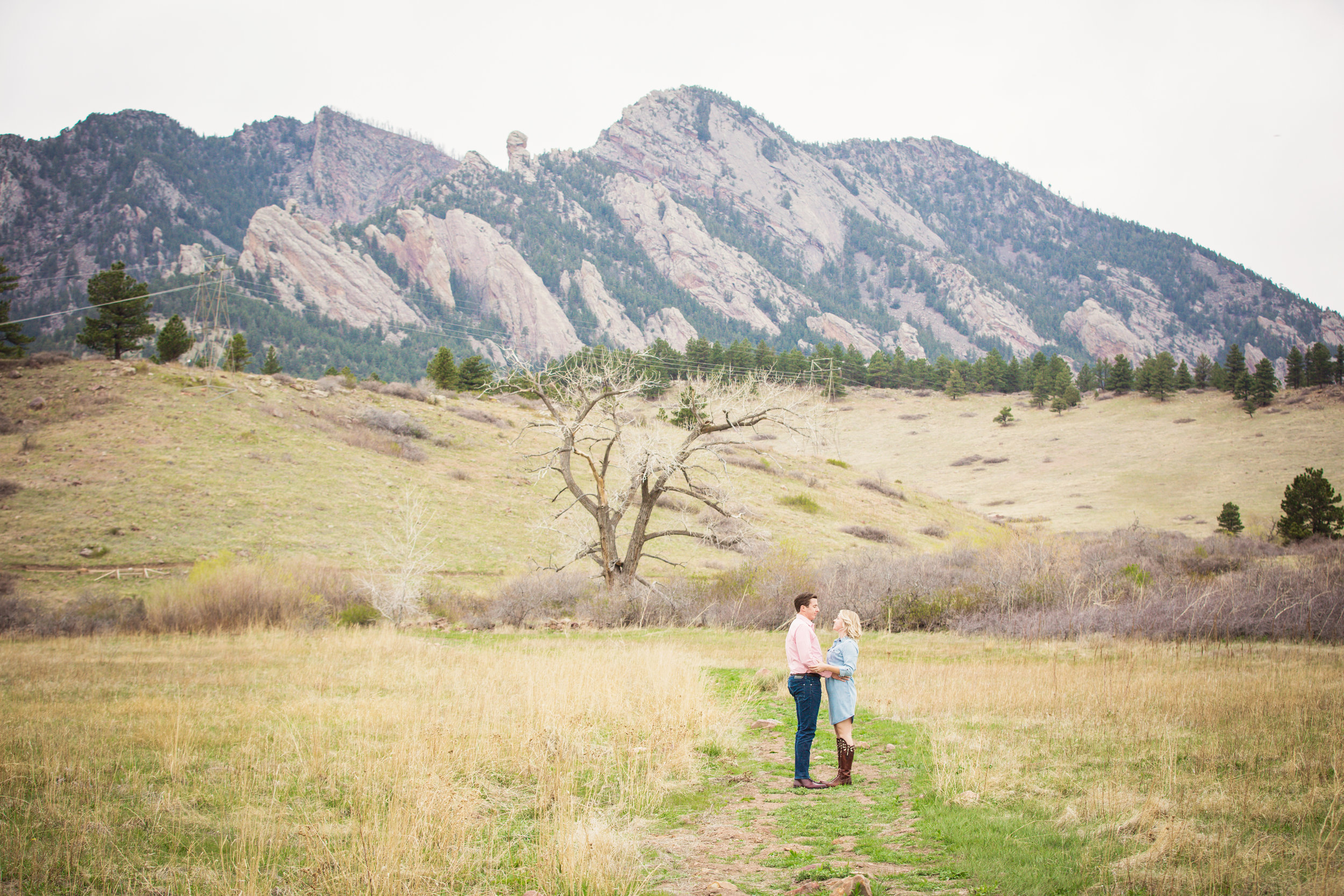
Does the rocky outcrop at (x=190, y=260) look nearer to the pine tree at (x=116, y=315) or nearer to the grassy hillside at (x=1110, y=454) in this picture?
the pine tree at (x=116, y=315)

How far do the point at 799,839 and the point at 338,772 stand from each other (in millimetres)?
4832

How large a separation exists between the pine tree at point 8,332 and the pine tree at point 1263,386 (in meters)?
A: 103

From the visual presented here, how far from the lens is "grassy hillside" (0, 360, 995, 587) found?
26.8 meters

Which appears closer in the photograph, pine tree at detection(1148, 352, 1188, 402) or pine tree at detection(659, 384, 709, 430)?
pine tree at detection(659, 384, 709, 430)

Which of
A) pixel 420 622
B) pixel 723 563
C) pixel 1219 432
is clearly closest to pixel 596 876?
pixel 420 622

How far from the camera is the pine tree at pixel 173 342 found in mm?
50062

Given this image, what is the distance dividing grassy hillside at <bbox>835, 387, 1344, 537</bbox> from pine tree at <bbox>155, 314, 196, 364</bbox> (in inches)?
2090

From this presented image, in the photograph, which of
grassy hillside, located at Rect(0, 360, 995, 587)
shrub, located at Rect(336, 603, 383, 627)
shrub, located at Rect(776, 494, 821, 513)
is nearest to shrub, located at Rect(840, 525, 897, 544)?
grassy hillside, located at Rect(0, 360, 995, 587)

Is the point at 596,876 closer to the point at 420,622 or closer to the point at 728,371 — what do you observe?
the point at 420,622

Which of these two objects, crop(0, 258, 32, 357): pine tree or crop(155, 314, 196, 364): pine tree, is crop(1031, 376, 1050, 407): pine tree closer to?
crop(155, 314, 196, 364): pine tree

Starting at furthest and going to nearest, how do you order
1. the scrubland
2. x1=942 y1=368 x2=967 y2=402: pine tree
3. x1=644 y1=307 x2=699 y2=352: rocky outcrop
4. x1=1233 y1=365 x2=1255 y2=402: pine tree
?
x1=644 y1=307 x2=699 y2=352: rocky outcrop < x1=942 y1=368 x2=967 y2=402: pine tree < x1=1233 y1=365 x2=1255 y2=402: pine tree < the scrubland

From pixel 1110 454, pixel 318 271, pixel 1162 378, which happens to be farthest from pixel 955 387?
pixel 318 271

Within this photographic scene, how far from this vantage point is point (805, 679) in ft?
25.1

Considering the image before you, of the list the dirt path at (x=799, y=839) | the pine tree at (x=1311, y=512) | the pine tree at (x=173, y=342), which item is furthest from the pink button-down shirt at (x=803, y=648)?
the pine tree at (x=173, y=342)
